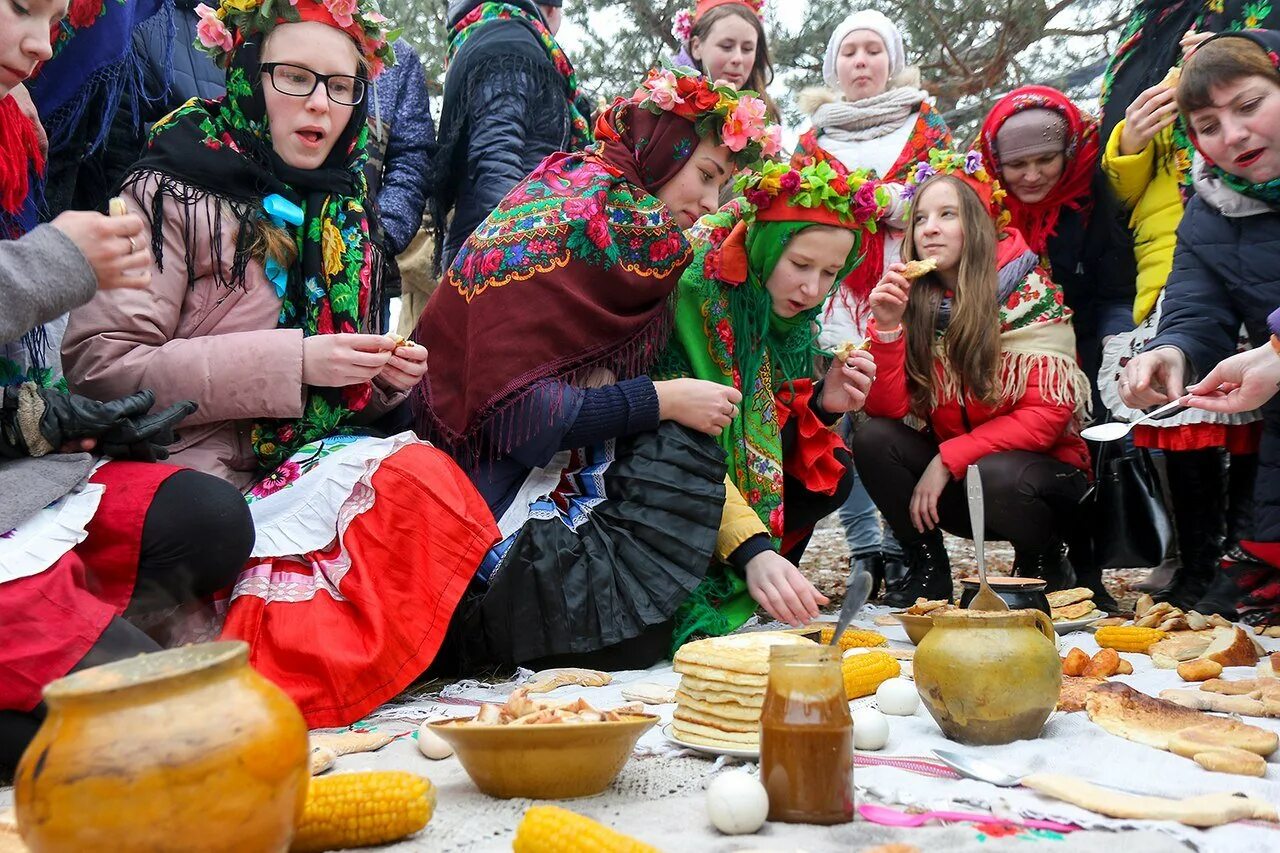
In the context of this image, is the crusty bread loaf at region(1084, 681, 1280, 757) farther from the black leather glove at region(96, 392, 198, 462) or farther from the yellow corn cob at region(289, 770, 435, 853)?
the black leather glove at region(96, 392, 198, 462)

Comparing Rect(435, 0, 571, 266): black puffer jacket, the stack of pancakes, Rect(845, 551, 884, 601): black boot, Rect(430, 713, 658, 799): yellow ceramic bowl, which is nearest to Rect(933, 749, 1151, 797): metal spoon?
the stack of pancakes

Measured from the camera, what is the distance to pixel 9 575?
81.5 inches

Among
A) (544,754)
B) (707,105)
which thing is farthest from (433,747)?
(707,105)

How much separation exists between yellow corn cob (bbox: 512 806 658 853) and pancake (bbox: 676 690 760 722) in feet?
2.18

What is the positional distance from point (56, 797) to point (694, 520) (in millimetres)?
2244

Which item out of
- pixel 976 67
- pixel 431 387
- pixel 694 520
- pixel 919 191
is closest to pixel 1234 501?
pixel 919 191

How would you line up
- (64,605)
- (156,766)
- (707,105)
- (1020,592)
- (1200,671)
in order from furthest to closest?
(707,105), (1020,592), (1200,671), (64,605), (156,766)

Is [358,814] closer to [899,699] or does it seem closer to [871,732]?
[871,732]

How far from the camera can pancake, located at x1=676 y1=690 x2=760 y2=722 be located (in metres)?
2.11

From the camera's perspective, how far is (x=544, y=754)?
180 centimetres

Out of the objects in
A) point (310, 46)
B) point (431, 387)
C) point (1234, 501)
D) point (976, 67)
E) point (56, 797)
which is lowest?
point (56, 797)

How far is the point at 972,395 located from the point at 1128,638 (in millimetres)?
1307

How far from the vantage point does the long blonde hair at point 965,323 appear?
4.25 metres

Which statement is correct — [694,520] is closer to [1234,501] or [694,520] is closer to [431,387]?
[431,387]
